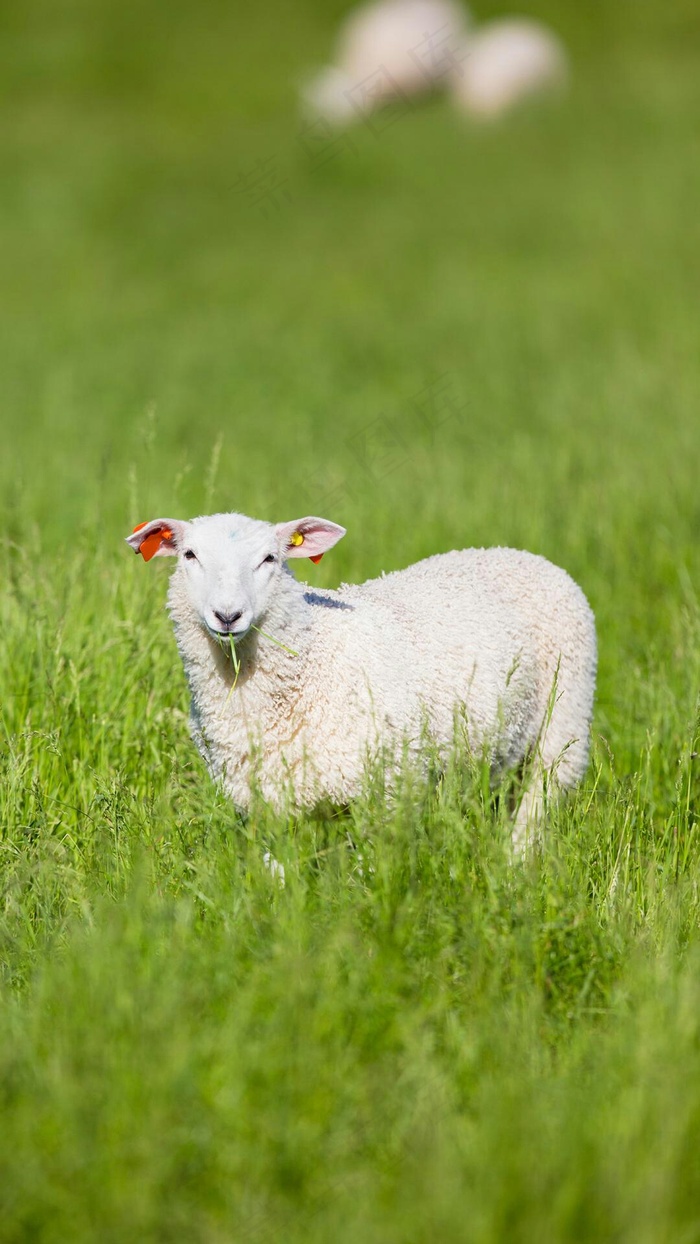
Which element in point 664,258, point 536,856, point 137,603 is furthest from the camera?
point 664,258

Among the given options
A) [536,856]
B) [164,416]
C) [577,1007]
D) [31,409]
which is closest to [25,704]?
[536,856]

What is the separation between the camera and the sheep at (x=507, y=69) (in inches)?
917

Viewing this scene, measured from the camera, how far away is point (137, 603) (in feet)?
13.2

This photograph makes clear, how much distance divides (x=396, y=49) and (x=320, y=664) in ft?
84.8

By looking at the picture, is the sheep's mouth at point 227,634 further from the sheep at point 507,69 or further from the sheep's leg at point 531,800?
the sheep at point 507,69

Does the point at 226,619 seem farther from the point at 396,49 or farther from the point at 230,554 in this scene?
the point at 396,49

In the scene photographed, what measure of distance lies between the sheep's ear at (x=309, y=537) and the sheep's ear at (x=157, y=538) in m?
0.28

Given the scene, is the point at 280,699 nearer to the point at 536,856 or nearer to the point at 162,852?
the point at 162,852

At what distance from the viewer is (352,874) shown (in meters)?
2.77

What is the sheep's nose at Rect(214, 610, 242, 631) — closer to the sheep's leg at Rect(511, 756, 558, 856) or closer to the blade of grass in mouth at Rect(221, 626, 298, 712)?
the blade of grass in mouth at Rect(221, 626, 298, 712)

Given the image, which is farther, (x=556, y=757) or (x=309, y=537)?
(x=556, y=757)

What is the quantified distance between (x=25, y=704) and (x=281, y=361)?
7532mm

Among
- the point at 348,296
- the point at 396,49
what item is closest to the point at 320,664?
the point at 348,296

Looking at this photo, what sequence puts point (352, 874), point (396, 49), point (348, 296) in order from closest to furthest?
point (352, 874), point (348, 296), point (396, 49)
